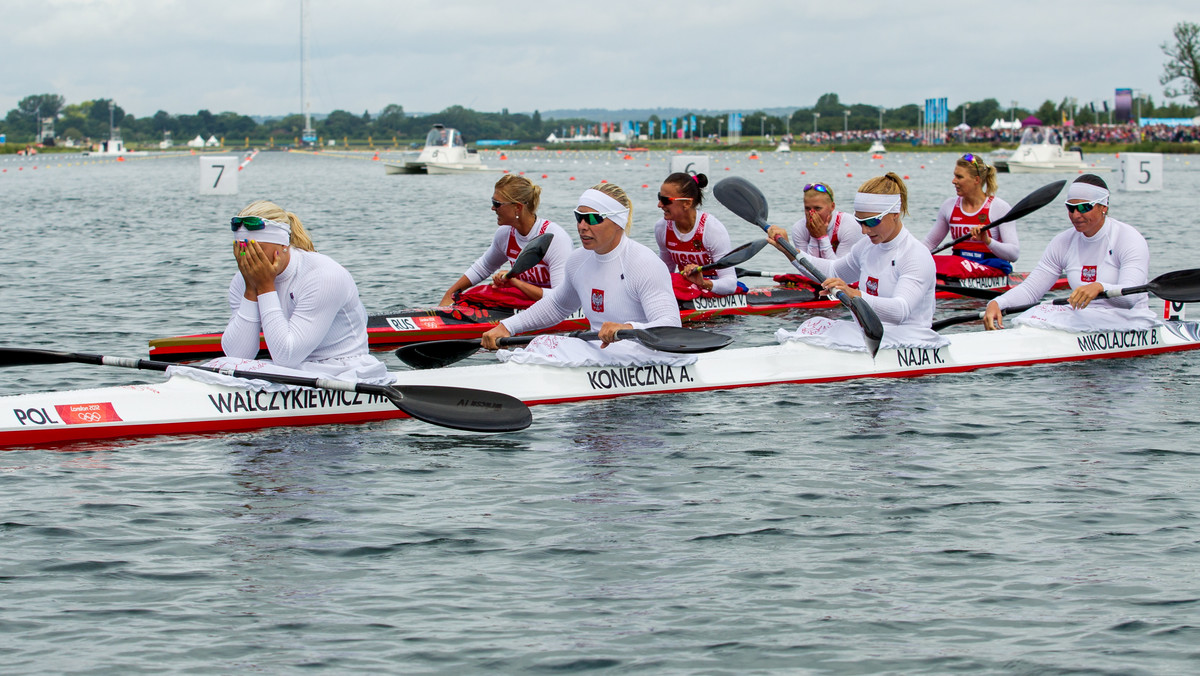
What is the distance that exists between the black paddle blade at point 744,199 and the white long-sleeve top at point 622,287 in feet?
10.1

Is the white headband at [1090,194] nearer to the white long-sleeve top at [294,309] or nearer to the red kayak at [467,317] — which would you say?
the red kayak at [467,317]

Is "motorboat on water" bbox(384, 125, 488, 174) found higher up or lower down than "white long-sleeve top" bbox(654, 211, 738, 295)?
higher up

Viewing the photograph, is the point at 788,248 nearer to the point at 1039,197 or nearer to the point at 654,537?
the point at 1039,197

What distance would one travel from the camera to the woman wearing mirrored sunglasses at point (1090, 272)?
34.8ft

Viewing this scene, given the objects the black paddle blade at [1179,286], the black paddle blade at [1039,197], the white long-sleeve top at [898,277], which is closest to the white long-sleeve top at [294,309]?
the white long-sleeve top at [898,277]

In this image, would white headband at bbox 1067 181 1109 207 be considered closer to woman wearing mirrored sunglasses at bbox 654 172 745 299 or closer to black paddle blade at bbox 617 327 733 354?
woman wearing mirrored sunglasses at bbox 654 172 745 299

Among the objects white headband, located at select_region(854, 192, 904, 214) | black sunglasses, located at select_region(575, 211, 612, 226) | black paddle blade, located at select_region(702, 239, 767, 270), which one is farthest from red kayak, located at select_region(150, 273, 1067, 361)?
black sunglasses, located at select_region(575, 211, 612, 226)

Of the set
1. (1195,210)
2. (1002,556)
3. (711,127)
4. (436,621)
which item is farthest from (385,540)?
(711,127)

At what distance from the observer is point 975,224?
1495cm

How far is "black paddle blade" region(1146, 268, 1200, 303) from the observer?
1085 cm

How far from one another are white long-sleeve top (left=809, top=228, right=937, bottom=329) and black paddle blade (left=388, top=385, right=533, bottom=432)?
3.22 metres

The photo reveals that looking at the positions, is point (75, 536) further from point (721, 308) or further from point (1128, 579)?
point (721, 308)

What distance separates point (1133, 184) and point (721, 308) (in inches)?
1188

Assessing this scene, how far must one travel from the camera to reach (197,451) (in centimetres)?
798
